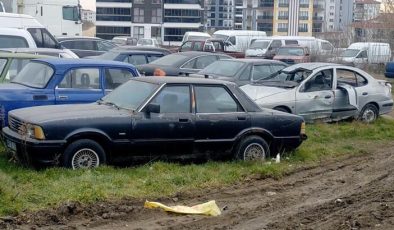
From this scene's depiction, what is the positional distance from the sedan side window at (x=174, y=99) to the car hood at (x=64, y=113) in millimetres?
542

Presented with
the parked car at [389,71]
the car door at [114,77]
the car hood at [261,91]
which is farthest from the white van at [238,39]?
the car door at [114,77]

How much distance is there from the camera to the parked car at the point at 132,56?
67.2 feet

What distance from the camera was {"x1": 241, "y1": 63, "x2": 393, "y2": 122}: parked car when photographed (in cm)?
1475

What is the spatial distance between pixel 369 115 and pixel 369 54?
21.5m

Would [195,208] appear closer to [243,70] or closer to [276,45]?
[243,70]

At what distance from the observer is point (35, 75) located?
11758 millimetres

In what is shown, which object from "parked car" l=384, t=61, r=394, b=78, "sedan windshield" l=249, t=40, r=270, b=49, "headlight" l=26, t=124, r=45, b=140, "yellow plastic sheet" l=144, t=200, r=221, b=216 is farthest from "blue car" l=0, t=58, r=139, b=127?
"sedan windshield" l=249, t=40, r=270, b=49

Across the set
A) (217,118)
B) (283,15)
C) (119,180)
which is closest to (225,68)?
(217,118)

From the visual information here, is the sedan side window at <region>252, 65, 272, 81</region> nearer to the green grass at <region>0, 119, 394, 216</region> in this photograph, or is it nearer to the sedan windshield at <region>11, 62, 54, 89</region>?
the green grass at <region>0, 119, 394, 216</region>

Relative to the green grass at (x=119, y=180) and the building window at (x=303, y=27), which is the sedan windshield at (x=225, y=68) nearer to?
the green grass at (x=119, y=180)

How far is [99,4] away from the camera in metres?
86.1

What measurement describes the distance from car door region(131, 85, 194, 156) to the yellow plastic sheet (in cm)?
199

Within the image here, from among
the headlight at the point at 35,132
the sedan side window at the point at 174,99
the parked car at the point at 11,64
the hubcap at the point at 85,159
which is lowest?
the hubcap at the point at 85,159

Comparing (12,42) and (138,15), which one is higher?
(138,15)
